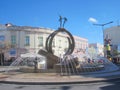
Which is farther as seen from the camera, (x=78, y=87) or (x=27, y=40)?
(x=27, y=40)

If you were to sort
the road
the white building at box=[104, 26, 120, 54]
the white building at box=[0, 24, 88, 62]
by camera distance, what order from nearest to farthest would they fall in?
the road < the white building at box=[0, 24, 88, 62] < the white building at box=[104, 26, 120, 54]

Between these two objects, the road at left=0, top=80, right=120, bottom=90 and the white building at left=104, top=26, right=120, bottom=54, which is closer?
the road at left=0, top=80, right=120, bottom=90

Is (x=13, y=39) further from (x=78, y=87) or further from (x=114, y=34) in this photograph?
(x=114, y=34)

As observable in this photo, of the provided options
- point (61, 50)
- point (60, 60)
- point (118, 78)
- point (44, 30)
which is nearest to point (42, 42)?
point (44, 30)

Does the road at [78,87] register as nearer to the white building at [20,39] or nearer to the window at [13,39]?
the white building at [20,39]

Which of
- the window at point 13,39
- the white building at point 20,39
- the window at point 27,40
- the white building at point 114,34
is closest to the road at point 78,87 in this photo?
the white building at point 20,39

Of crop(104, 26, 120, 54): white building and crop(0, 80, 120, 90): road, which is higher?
crop(104, 26, 120, 54): white building

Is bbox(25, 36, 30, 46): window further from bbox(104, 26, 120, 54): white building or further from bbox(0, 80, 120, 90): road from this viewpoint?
bbox(0, 80, 120, 90): road

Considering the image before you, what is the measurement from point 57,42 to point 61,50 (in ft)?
8.75

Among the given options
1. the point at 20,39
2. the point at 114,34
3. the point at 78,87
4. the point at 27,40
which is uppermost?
the point at 114,34

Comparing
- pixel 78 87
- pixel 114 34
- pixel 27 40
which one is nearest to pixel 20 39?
pixel 27 40

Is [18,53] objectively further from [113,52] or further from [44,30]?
[113,52]

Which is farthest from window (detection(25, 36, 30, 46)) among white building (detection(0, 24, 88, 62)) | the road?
the road

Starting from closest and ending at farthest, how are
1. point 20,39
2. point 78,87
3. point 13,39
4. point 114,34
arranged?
1. point 78,87
2. point 20,39
3. point 13,39
4. point 114,34
